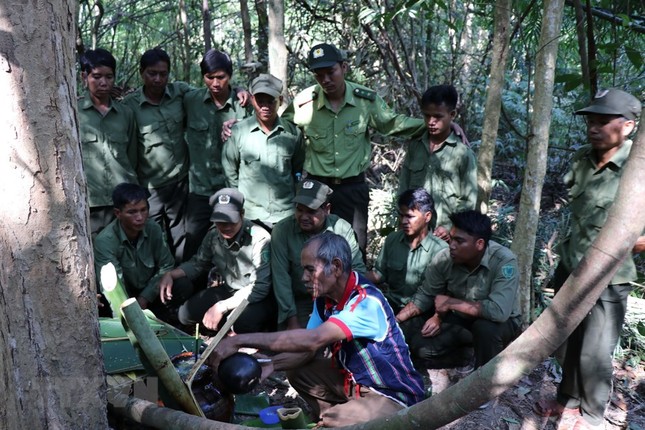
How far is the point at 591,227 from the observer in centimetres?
367

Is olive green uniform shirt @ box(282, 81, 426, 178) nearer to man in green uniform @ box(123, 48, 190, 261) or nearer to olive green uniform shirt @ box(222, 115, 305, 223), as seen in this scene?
olive green uniform shirt @ box(222, 115, 305, 223)

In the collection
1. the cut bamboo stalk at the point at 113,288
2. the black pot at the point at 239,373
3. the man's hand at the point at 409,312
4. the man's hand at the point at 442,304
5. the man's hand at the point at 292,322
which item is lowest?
the man's hand at the point at 292,322

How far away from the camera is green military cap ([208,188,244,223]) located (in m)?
4.74

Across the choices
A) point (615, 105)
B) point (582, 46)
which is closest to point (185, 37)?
point (582, 46)

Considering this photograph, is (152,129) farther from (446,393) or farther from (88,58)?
(446,393)

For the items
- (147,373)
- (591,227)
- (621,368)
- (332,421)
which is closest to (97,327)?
(147,373)

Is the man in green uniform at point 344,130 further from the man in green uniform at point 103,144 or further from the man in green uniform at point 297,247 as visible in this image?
the man in green uniform at point 103,144

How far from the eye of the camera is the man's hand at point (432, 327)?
4555 millimetres

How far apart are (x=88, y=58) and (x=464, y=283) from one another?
3.35 meters

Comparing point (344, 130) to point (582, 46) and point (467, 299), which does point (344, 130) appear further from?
point (582, 46)

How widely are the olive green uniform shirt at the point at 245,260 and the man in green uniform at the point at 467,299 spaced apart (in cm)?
110

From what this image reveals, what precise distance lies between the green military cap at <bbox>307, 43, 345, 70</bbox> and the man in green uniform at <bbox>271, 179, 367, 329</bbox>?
0.89m

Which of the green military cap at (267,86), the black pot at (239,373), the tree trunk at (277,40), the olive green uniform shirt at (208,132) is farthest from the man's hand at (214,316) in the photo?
the tree trunk at (277,40)

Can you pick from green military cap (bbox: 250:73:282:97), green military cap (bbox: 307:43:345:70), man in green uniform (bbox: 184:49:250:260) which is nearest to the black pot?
green military cap (bbox: 250:73:282:97)
